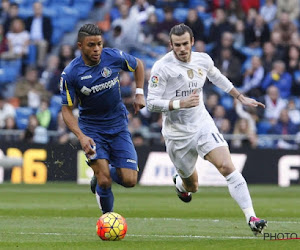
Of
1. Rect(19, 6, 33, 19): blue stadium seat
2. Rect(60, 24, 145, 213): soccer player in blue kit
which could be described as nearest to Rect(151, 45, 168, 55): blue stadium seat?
Rect(19, 6, 33, 19): blue stadium seat

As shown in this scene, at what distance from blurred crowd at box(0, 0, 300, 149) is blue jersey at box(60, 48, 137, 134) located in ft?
33.8

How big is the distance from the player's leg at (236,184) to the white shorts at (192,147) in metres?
0.13

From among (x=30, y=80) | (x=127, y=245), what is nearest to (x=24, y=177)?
(x=30, y=80)

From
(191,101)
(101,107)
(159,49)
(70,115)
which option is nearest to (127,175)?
(101,107)

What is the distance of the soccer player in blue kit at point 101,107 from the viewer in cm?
1005

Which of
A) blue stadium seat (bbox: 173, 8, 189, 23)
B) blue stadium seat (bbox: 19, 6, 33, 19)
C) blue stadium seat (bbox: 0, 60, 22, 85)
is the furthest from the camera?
blue stadium seat (bbox: 173, 8, 189, 23)

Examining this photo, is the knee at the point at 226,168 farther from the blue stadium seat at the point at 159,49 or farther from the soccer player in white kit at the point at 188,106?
the blue stadium seat at the point at 159,49

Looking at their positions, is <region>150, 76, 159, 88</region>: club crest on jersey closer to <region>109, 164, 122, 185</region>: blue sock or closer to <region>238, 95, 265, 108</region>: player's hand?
<region>238, 95, 265, 108</region>: player's hand

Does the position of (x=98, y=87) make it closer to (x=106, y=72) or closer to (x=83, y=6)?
(x=106, y=72)

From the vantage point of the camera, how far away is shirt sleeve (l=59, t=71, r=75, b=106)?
1001cm

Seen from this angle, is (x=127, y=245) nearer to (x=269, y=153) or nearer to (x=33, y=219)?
Answer: (x=33, y=219)

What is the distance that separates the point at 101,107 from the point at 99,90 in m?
0.28

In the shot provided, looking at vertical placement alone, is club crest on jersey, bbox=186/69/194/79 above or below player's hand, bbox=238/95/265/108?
above

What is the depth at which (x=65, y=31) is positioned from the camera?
80.0 ft
